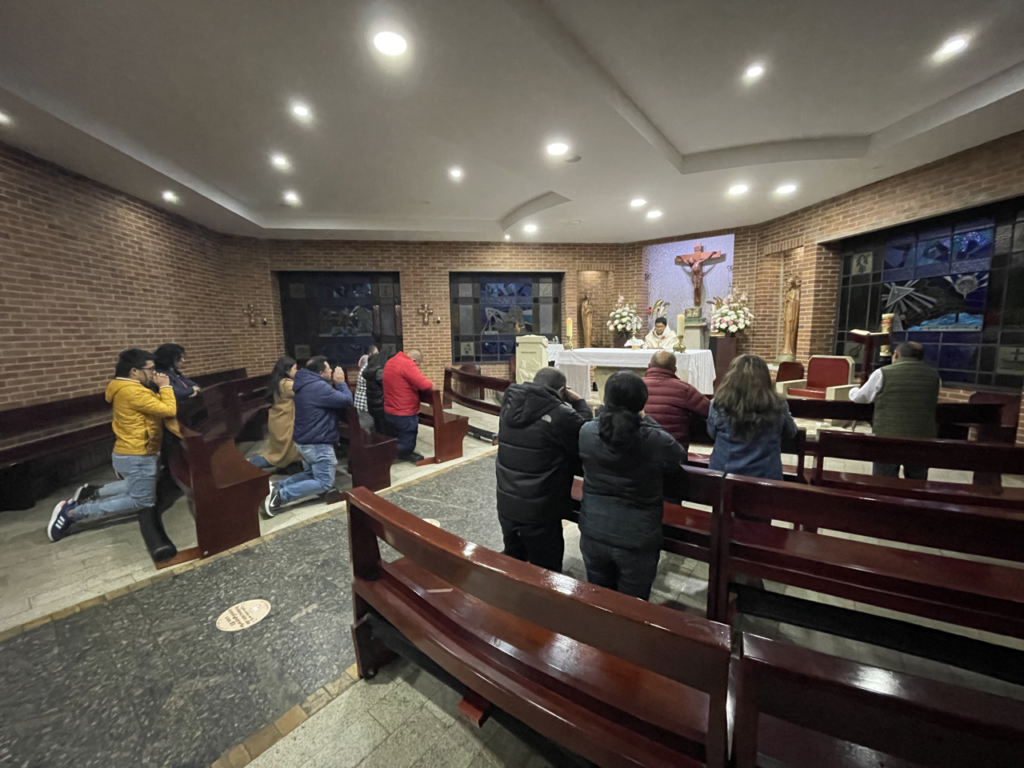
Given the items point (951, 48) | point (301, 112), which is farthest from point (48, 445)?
point (951, 48)

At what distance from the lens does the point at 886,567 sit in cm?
171

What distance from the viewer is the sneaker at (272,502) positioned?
342 cm

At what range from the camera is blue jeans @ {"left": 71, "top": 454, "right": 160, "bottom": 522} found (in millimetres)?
3137

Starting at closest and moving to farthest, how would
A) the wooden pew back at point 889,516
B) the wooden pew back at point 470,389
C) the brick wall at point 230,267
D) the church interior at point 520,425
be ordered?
the church interior at point 520,425, the wooden pew back at point 889,516, the brick wall at point 230,267, the wooden pew back at point 470,389

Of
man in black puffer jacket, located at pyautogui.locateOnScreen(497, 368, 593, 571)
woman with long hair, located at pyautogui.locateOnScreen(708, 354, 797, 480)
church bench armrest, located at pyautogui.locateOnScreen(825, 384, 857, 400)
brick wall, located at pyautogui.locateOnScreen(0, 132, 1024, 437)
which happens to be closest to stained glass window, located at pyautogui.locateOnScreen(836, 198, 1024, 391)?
brick wall, located at pyautogui.locateOnScreen(0, 132, 1024, 437)

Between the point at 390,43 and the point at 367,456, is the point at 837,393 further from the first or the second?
the point at 390,43

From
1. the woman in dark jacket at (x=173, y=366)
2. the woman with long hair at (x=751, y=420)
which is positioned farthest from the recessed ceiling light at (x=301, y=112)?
the woman with long hair at (x=751, y=420)

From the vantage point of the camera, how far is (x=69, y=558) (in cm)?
289

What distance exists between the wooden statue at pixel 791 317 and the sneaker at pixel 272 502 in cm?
841

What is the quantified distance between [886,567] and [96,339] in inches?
316

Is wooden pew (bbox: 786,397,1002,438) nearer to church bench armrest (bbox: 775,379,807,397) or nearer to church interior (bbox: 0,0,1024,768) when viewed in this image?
church interior (bbox: 0,0,1024,768)

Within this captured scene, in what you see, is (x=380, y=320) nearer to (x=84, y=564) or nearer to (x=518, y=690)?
(x=84, y=564)

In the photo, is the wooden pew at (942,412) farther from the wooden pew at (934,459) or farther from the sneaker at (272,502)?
the sneaker at (272,502)

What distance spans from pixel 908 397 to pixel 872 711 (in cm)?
358
